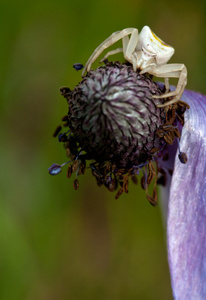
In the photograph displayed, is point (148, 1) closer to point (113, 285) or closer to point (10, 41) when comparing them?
point (10, 41)

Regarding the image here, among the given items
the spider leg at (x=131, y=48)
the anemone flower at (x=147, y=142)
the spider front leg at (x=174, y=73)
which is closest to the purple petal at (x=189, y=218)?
the anemone flower at (x=147, y=142)

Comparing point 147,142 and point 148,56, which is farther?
point 148,56

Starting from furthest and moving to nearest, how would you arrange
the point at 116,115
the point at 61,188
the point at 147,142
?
the point at 61,188, the point at 147,142, the point at 116,115

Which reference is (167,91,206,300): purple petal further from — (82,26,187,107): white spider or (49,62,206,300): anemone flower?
(82,26,187,107): white spider

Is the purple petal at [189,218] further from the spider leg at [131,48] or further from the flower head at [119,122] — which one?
the spider leg at [131,48]

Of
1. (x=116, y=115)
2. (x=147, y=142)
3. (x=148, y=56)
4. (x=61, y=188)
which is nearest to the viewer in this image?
(x=116, y=115)

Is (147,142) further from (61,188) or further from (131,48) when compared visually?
(61,188)

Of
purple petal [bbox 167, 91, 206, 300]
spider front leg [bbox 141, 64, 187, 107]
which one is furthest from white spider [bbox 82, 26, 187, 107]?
purple petal [bbox 167, 91, 206, 300]

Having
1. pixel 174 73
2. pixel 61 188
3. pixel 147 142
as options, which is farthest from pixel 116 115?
pixel 61 188
